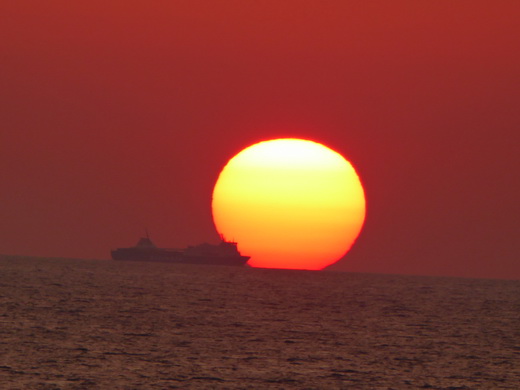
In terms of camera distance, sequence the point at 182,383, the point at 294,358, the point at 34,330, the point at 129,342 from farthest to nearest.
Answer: the point at 34,330 < the point at 129,342 < the point at 294,358 < the point at 182,383

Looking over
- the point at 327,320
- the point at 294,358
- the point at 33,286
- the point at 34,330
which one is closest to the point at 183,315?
the point at 327,320

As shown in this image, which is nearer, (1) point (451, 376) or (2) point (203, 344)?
(1) point (451, 376)

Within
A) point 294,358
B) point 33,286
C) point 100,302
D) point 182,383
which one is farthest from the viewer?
point 33,286

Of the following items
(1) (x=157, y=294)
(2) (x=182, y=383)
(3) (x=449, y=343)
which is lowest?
(2) (x=182, y=383)

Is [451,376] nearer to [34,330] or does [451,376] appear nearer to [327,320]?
[34,330]

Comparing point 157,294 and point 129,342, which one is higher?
point 157,294

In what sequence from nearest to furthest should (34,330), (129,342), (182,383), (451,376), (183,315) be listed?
(182,383) → (451,376) → (129,342) → (34,330) → (183,315)

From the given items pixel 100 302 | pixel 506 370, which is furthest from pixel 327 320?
pixel 506 370

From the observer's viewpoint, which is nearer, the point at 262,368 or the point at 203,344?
the point at 262,368

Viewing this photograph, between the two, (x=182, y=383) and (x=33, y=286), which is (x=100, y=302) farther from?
(x=182, y=383)
